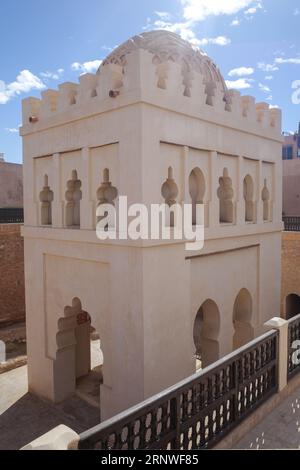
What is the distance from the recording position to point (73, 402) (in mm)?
6664

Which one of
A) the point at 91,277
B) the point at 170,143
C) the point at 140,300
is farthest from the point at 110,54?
the point at 140,300

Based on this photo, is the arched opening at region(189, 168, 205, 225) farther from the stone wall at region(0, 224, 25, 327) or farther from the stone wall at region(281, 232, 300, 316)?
the stone wall at region(0, 224, 25, 327)

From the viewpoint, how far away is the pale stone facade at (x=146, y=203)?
4.77m

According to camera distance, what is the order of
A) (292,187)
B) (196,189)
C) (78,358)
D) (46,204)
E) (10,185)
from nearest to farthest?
(196,189) → (46,204) → (78,358) → (10,185) → (292,187)

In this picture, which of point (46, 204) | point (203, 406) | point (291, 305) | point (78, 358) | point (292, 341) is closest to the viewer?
point (203, 406)

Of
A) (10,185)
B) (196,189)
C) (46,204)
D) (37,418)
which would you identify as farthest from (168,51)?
(10,185)

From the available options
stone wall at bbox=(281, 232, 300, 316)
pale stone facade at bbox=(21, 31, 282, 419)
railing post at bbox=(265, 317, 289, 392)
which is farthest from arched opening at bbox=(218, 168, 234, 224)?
stone wall at bbox=(281, 232, 300, 316)

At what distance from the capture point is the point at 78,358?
25.5 feet

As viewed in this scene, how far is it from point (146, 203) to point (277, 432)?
308 centimetres

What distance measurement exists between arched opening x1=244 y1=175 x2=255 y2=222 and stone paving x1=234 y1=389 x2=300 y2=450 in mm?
3395

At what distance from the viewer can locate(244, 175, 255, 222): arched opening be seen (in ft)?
22.2

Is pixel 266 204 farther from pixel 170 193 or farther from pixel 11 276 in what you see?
pixel 11 276

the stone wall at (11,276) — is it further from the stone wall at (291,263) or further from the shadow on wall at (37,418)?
the stone wall at (291,263)

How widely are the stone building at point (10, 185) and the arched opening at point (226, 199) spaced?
17.4 m
